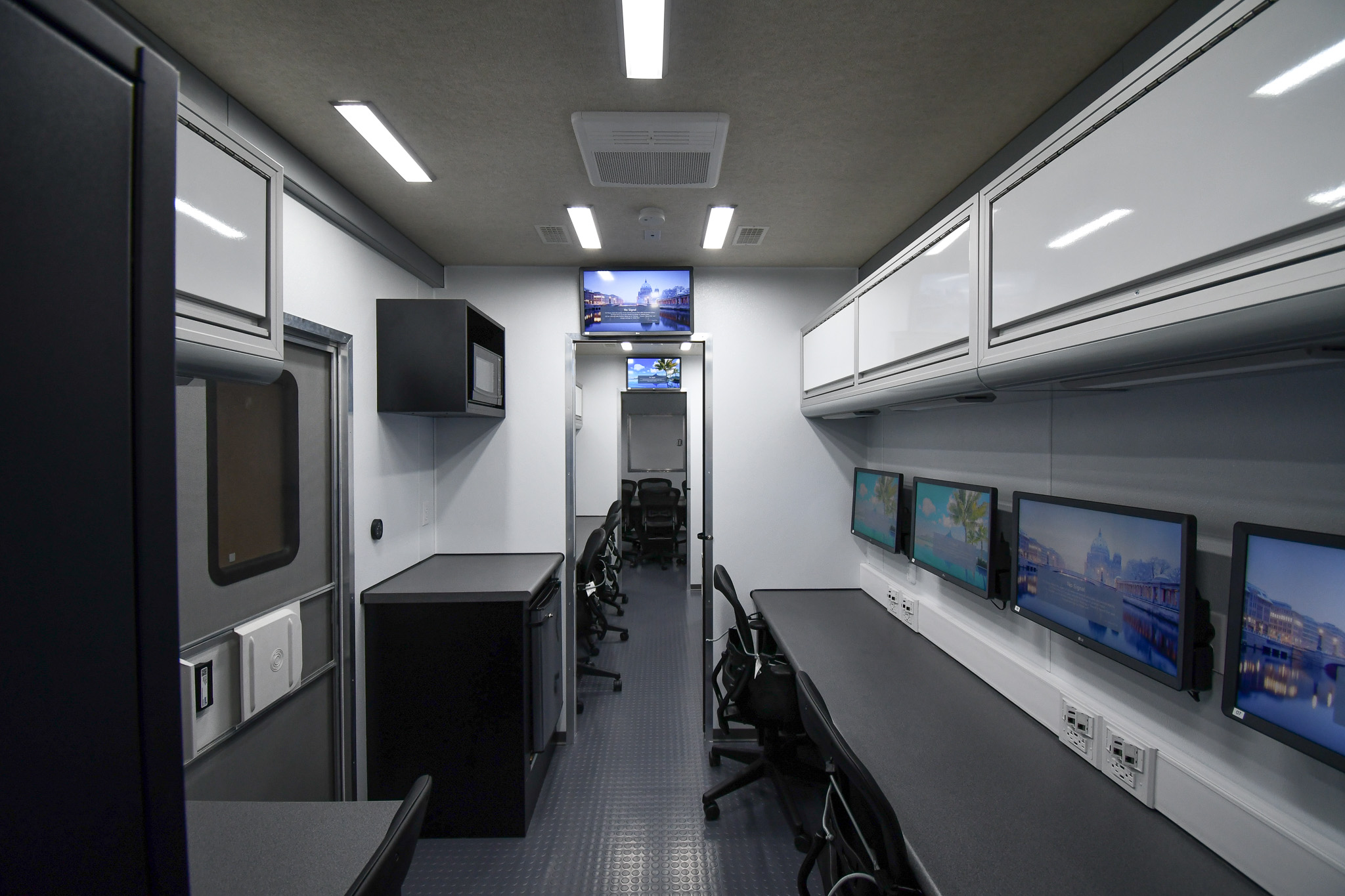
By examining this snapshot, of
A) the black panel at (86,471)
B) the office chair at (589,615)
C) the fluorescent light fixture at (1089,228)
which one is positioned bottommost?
the office chair at (589,615)

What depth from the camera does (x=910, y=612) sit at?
2.38m

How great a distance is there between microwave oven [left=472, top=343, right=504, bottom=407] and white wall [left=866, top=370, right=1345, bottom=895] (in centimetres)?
240

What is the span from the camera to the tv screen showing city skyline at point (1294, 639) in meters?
0.85

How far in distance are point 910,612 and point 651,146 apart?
92.6 inches

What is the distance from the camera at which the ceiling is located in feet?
3.84

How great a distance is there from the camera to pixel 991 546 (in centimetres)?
172

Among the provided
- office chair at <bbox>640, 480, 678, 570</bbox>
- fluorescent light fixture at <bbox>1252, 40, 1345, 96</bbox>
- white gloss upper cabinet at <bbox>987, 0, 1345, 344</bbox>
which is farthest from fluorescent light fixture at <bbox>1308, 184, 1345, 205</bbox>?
office chair at <bbox>640, 480, 678, 570</bbox>

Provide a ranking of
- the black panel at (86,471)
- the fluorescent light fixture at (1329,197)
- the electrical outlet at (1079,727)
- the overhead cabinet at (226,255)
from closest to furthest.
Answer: the black panel at (86,471) < the fluorescent light fixture at (1329,197) < the overhead cabinet at (226,255) < the electrical outlet at (1079,727)

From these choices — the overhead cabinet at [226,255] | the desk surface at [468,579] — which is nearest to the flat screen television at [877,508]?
the desk surface at [468,579]

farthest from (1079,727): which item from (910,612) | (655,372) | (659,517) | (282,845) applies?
(659,517)

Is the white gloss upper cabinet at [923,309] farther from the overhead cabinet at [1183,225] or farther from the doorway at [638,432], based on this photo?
the doorway at [638,432]

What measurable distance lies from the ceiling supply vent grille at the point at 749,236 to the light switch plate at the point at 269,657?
251 centimetres

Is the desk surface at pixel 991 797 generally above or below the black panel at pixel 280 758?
above

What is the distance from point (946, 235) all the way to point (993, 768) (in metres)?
1.59
